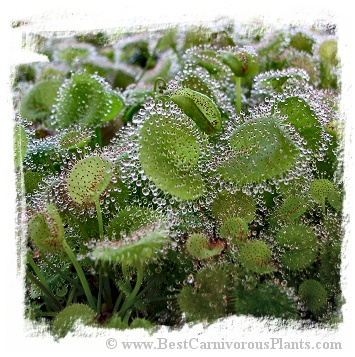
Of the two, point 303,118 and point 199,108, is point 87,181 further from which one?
point 303,118

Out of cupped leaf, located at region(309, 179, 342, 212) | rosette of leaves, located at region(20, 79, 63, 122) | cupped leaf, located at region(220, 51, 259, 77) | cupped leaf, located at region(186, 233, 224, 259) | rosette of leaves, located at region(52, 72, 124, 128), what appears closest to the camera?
cupped leaf, located at region(186, 233, 224, 259)

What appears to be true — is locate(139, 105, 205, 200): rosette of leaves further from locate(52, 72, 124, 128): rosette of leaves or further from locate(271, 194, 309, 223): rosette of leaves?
locate(52, 72, 124, 128): rosette of leaves

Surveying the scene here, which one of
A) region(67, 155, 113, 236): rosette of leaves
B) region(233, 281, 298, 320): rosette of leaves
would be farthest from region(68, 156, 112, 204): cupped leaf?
region(233, 281, 298, 320): rosette of leaves

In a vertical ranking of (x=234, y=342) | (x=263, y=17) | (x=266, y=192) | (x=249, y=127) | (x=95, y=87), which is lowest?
(x=234, y=342)

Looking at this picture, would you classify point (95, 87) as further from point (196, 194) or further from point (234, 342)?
point (234, 342)

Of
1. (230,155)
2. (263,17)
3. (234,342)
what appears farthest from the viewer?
(263,17)

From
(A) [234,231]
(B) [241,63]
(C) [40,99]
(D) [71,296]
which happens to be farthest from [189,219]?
(C) [40,99]

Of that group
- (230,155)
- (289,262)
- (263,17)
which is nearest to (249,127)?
(230,155)
